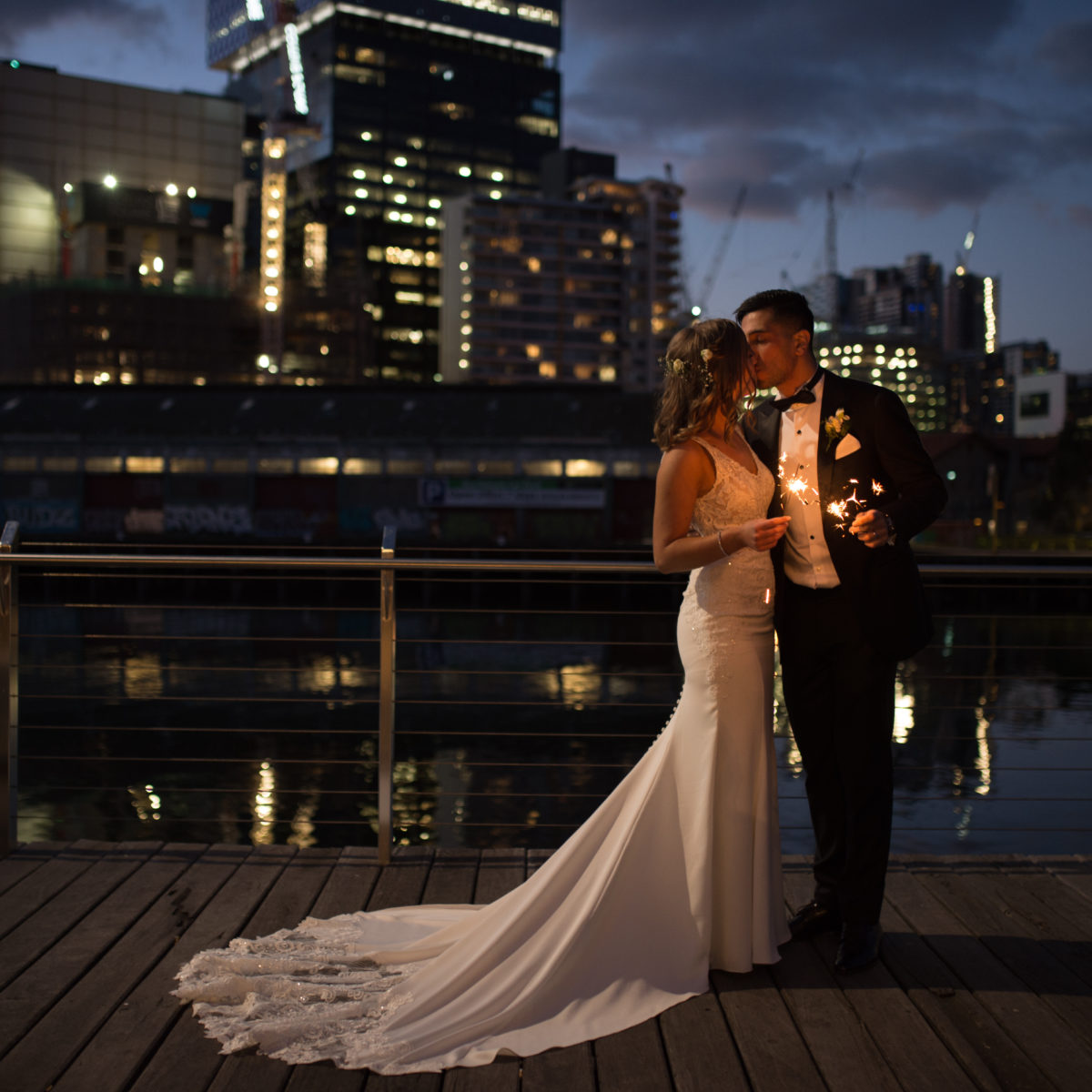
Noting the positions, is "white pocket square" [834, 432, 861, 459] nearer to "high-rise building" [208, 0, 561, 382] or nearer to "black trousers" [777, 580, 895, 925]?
"black trousers" [777, 580, 895, 925]

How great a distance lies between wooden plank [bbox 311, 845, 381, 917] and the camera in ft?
10.7

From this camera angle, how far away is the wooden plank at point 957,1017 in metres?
2.31

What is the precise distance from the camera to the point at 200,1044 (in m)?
2.45

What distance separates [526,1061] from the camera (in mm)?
2391

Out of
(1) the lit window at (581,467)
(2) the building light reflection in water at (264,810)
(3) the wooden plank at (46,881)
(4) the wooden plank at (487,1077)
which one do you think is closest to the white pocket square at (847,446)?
(4) the wooden plank at (487,1077)

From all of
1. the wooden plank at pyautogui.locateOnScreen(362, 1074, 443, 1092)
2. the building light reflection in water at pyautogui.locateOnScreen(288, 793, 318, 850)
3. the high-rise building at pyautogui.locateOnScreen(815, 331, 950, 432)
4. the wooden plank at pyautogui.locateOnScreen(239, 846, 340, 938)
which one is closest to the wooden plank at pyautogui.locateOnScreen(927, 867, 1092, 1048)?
Answer: the wooden plank at pyautogui.locateOnScreen(362, 1074, 443, 1092)

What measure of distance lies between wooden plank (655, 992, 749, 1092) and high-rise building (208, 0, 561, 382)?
9793cm

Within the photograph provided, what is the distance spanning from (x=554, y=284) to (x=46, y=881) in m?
121

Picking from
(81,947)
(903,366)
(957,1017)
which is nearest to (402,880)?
(81,947)

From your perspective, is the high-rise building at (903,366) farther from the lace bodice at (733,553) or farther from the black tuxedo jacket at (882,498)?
the lace bodice at (733,553)

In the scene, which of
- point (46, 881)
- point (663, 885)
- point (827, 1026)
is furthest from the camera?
point (46, 881)

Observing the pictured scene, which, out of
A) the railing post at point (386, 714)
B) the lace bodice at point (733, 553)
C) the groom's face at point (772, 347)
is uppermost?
the groom's face at point (772, 347)

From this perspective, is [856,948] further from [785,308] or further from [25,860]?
[25,860]

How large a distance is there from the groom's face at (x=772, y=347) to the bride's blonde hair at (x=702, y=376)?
19cm
